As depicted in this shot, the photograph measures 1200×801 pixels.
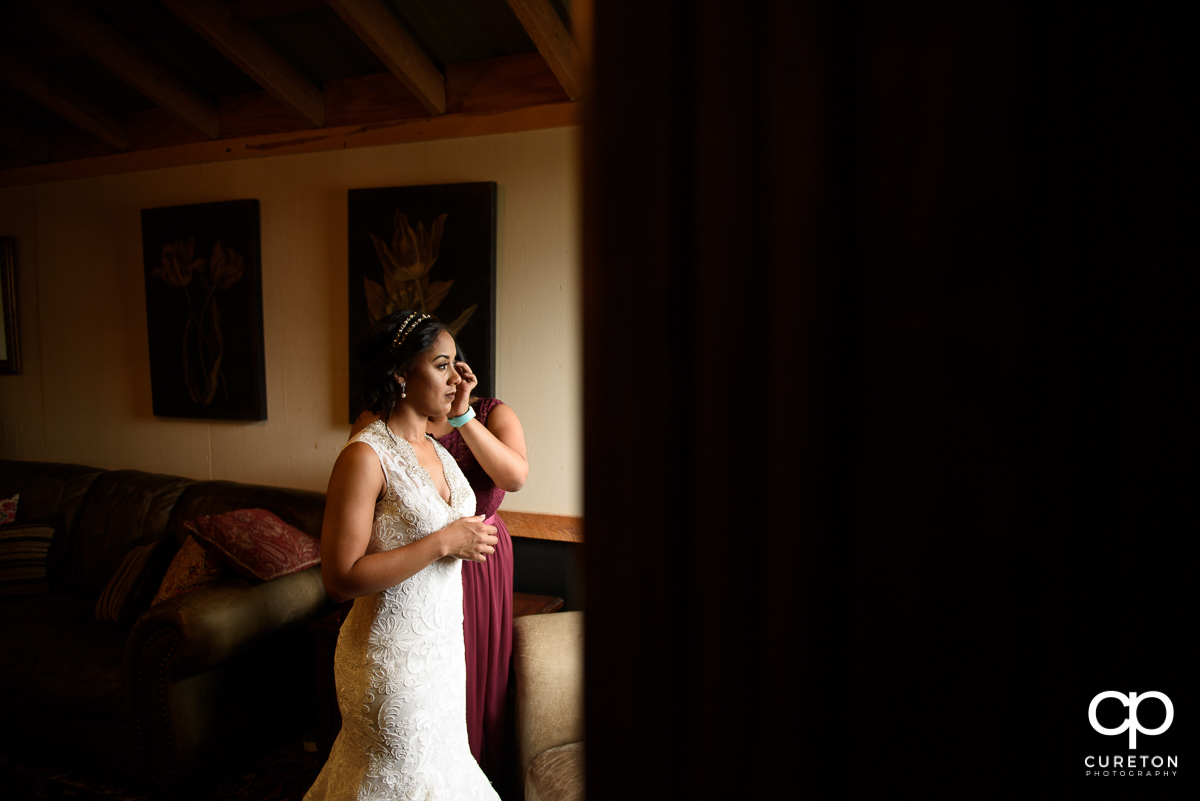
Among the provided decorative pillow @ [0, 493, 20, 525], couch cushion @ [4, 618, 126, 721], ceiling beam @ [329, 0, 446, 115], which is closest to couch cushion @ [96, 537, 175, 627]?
couch cushion @ [4, 618, 126, 721]

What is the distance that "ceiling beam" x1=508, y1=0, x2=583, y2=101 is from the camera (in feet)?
7.98

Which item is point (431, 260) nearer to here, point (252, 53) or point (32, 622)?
point (252, 53)

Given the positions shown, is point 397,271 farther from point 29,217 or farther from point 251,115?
point 29,217

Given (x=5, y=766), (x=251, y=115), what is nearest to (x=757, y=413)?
(x=5, y=766)

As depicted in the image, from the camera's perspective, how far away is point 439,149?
3.23 meters

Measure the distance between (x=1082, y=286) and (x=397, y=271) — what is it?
335 centimetres

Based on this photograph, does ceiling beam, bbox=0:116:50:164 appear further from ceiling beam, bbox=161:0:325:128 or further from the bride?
the bride

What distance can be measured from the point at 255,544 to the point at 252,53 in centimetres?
228

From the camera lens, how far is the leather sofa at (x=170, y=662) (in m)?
2.47

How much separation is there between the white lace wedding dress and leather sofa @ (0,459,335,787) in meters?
1.15

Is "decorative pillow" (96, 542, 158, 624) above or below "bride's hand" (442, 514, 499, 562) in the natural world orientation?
below

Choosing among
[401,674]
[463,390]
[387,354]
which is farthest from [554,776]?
[387,354]

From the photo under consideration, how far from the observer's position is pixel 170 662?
243 centimetres

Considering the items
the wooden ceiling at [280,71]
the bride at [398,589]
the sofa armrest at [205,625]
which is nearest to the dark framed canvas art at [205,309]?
the wooden ceiling at [280,71]
